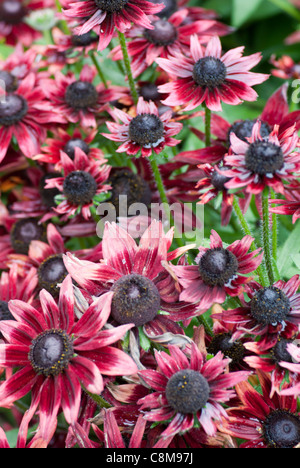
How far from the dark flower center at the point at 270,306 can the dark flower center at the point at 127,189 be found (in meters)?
0.42

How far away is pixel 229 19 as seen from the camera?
2.05 meters

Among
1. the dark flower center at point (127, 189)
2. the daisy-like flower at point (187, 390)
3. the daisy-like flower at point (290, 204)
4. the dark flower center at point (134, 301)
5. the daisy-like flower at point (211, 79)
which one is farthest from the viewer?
the dark flower center at point (127, 189)

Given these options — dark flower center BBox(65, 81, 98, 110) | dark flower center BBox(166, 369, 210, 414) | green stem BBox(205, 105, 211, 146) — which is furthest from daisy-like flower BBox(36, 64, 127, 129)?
dark flower center BBox(166, 369, 210, 414)

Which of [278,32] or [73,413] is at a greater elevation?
[278,32]

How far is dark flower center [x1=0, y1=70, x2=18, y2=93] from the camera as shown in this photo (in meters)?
1.35

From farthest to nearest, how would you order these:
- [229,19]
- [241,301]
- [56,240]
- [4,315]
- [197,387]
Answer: [229,19] → [56,240] → [4,315] → [241,301] → [197,387]

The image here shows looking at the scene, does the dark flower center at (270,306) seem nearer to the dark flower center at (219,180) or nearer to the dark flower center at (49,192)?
the dark flower center at (219,180)

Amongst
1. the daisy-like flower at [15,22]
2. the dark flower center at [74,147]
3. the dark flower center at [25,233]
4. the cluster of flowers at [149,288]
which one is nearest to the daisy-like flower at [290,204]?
the cluster of flowers at [149,288]

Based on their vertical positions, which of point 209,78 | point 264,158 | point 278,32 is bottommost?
point 264,158

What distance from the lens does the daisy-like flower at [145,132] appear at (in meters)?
1.00

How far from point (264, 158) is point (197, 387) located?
1.06ft

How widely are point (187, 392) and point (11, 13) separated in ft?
4.76
